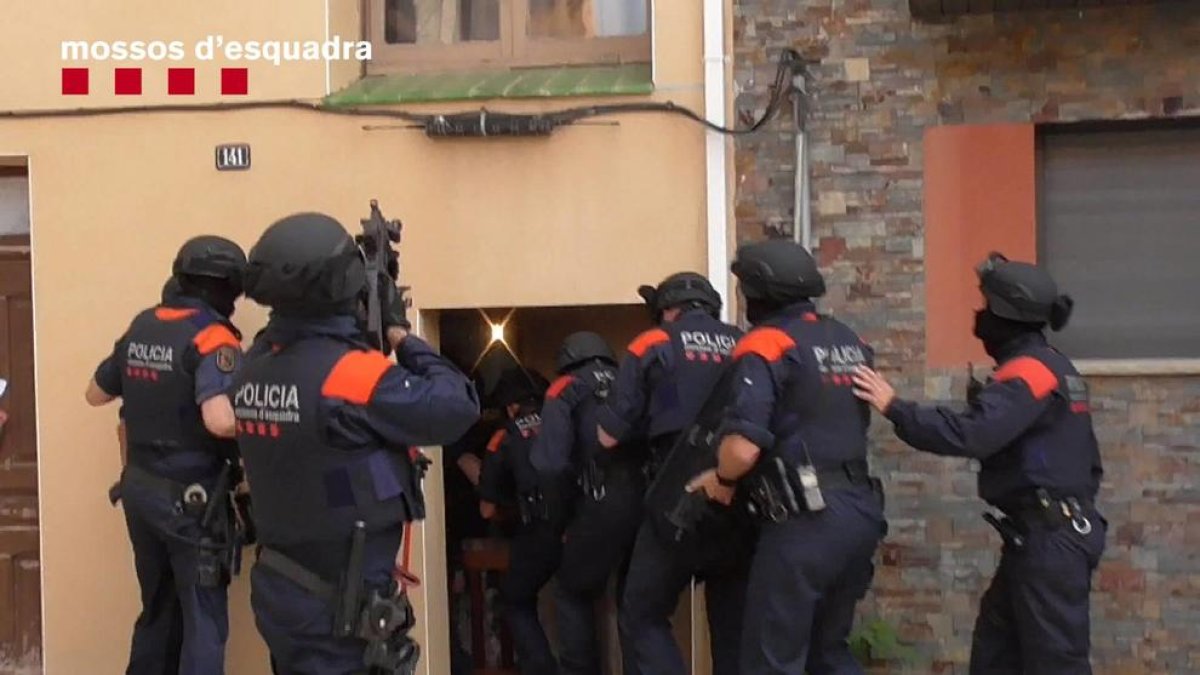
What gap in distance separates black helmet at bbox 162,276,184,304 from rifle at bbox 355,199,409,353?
1224 millimetres

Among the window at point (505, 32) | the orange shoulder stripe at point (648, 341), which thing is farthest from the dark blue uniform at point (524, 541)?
the window at point (505, 32)

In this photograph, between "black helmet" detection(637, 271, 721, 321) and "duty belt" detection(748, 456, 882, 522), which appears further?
"black helmet" detection(637, 271, 721, 321)

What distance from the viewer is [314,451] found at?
168 inches

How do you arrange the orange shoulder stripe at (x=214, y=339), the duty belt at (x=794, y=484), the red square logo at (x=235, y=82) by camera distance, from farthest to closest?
the red square logo at (x=235, y=82), the orange shoulder stripe at (x=214, y=339), the duty belt at (x=794, y=484)

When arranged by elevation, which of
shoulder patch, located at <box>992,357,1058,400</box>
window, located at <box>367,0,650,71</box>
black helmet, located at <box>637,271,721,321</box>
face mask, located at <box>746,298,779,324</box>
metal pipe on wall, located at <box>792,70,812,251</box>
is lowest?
shoulder patch, located at <box>992,357,1058,400</box>

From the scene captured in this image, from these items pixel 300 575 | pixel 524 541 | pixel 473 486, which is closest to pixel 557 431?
pixel 524 541

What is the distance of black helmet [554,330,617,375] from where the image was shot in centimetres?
639

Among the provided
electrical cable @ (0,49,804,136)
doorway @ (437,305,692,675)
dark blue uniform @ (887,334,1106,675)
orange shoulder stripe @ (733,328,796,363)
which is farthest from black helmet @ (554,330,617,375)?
dark blue uniform @ (887,334,1106,675)

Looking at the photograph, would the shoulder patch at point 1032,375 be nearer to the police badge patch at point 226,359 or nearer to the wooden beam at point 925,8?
the wooden beam at point 925,8

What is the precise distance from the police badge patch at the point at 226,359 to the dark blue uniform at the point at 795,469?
6.32ft

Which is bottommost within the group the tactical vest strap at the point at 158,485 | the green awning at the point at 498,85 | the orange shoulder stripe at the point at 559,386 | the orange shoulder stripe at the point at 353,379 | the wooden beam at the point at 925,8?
the tactical vest strap at the point at 158,485

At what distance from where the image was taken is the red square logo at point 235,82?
6371mm

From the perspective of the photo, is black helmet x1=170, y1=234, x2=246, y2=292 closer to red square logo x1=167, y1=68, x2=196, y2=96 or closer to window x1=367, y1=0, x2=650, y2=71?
red square logo x1=167, y1=68, x2=196, y2=96

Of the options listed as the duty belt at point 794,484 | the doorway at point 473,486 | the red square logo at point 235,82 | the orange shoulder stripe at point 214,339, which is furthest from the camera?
the doorway at point 473,486
